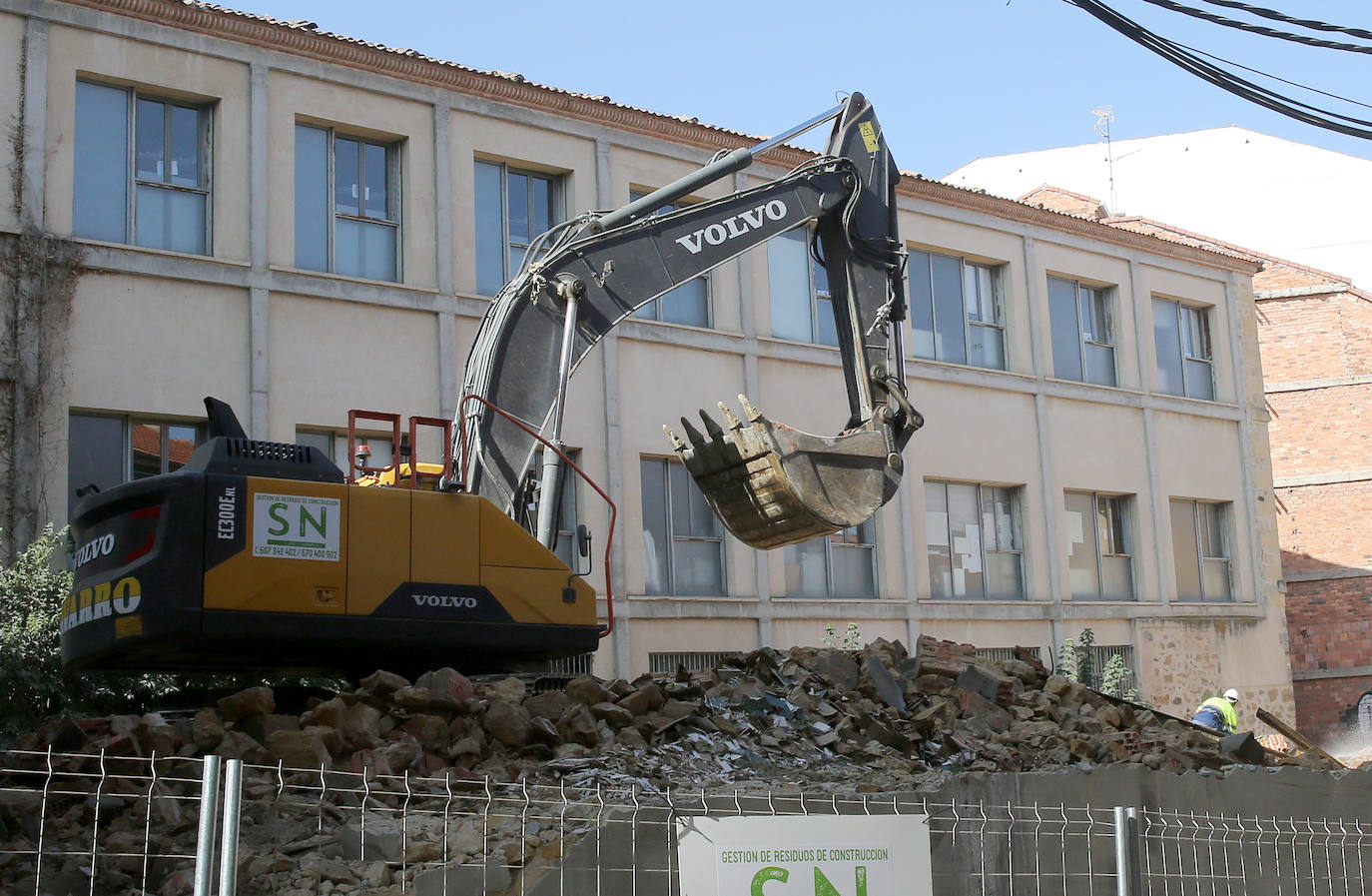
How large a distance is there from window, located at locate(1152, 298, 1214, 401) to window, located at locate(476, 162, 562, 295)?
13206 millimetres

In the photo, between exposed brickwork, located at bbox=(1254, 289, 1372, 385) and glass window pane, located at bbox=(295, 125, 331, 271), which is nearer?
glass window pane, located at bbox=(295, 125, 331, 271)

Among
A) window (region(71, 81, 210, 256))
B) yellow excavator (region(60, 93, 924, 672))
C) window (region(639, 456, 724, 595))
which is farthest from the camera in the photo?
window (region(639, 456, 724, 595))

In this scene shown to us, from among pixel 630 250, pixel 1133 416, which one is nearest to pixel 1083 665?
pixel 1133 416

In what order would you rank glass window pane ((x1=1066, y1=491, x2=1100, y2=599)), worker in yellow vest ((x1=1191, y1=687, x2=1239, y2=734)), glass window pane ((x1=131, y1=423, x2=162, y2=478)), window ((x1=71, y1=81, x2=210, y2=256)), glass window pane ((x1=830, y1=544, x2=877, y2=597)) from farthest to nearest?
glass window pane ((x1=1066, y1=491, x2=1100, y2=599)), glass window pane ((x1=830, y1=544, x2=877, y2=597)), worker in yellow vest ((x1=1191, y1=687, x2=1239, y2=734)), window ((x1=71, y1=81, x2=210, y2=256)), glass window pane ((x1=131, y1=423, x2=162, y2=478))

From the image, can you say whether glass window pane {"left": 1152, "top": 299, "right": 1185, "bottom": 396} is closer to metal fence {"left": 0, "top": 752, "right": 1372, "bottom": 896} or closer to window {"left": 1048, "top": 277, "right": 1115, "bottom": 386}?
window {"left": 1048, "top": 277, "right": 1115, "bottom": 386}

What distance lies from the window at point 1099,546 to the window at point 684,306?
8.30 m

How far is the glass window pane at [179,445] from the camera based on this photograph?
17.7m

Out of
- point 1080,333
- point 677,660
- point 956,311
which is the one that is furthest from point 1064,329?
point 677,660

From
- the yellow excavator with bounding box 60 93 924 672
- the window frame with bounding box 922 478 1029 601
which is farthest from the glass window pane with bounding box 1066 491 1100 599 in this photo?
the yellow excavator with bounding box 60 93 924 672

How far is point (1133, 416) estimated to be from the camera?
92.8 ft

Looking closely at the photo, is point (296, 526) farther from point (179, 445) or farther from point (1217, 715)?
point (1217, 715)

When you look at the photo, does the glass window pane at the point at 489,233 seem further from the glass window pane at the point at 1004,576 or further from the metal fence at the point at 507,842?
the metal fence at the point at 507,842

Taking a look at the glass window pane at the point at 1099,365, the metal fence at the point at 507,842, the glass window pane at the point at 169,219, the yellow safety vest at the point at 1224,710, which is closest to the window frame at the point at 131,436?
the glass window pane at the point at 169,219

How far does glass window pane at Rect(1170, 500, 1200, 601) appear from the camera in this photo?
1131 inches
